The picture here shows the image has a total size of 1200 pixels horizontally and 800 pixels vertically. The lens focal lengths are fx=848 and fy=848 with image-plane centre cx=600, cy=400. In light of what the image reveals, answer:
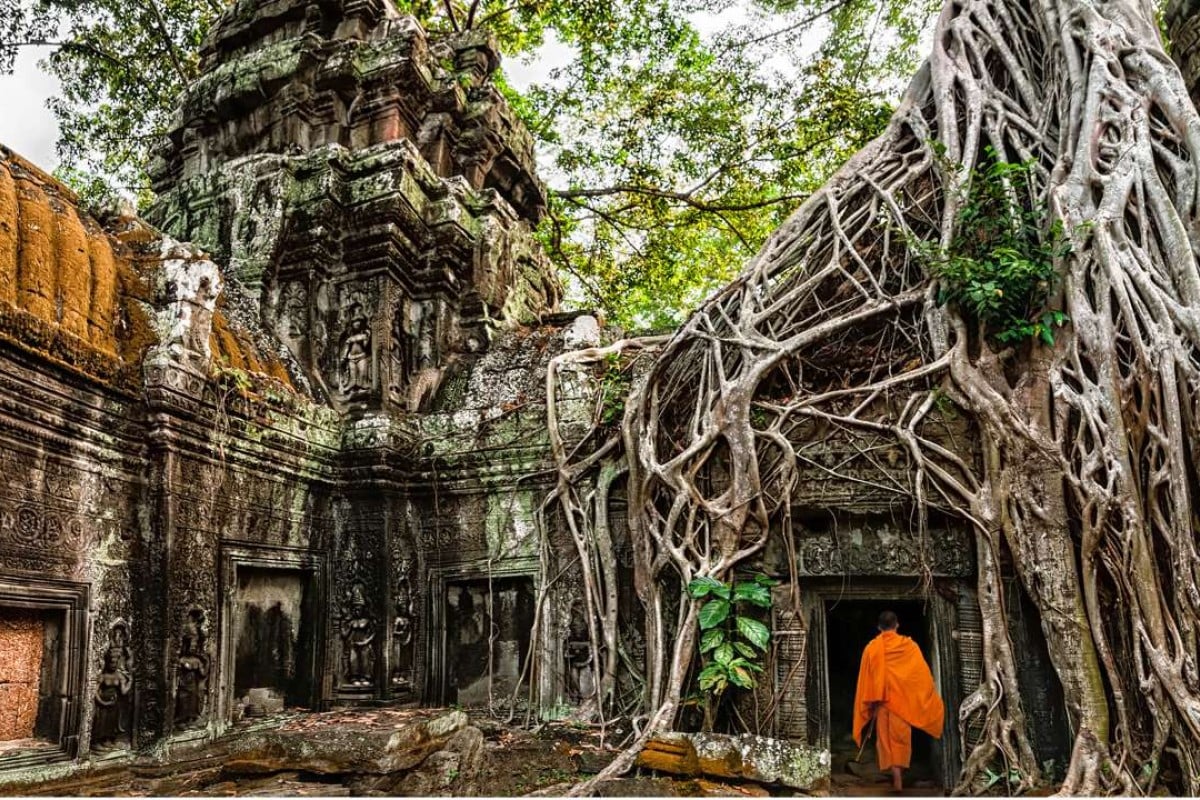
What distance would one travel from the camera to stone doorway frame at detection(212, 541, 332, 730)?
204 inches

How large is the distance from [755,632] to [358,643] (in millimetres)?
2918

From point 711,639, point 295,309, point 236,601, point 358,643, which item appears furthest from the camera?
point 295,309

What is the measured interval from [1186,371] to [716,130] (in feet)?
26.5

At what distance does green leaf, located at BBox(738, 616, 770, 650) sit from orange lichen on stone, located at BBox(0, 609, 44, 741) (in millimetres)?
3647

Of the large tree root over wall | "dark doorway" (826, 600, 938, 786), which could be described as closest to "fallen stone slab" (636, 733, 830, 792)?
the large tree root over wall

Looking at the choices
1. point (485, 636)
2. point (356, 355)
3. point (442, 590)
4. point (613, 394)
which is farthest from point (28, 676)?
point (613, 394)

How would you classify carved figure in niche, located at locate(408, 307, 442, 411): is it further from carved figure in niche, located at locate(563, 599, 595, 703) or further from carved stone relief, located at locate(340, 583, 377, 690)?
carved figure in niche, located at locate(563, 599, 595, 703)

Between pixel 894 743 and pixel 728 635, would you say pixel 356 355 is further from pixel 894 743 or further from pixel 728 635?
pixel 894 743

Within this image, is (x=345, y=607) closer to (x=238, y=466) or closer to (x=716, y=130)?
(x=238, y=466)

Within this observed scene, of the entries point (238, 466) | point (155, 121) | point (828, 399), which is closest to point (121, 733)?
point (238, 466)

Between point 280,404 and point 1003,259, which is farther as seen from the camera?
point 280,404

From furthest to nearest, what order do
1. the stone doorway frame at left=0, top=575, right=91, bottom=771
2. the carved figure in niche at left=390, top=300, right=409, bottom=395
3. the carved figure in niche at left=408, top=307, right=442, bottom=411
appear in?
the carved figure in niche at left=408, top=307, right=442, bottom=411
the carved figure in niche at left=390, top=300, right=409, bottom=395
the stone doorway frame at left=0, top=575, right=91, bottom=771

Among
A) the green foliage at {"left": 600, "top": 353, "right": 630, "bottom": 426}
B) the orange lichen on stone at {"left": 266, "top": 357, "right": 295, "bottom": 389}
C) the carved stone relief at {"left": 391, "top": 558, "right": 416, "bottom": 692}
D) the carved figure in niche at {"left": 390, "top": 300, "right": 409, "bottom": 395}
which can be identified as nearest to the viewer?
the green foliage at {"left": 600, "top": 353, "right": 630, "bottom": 426}

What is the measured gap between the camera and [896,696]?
5.11 meters
